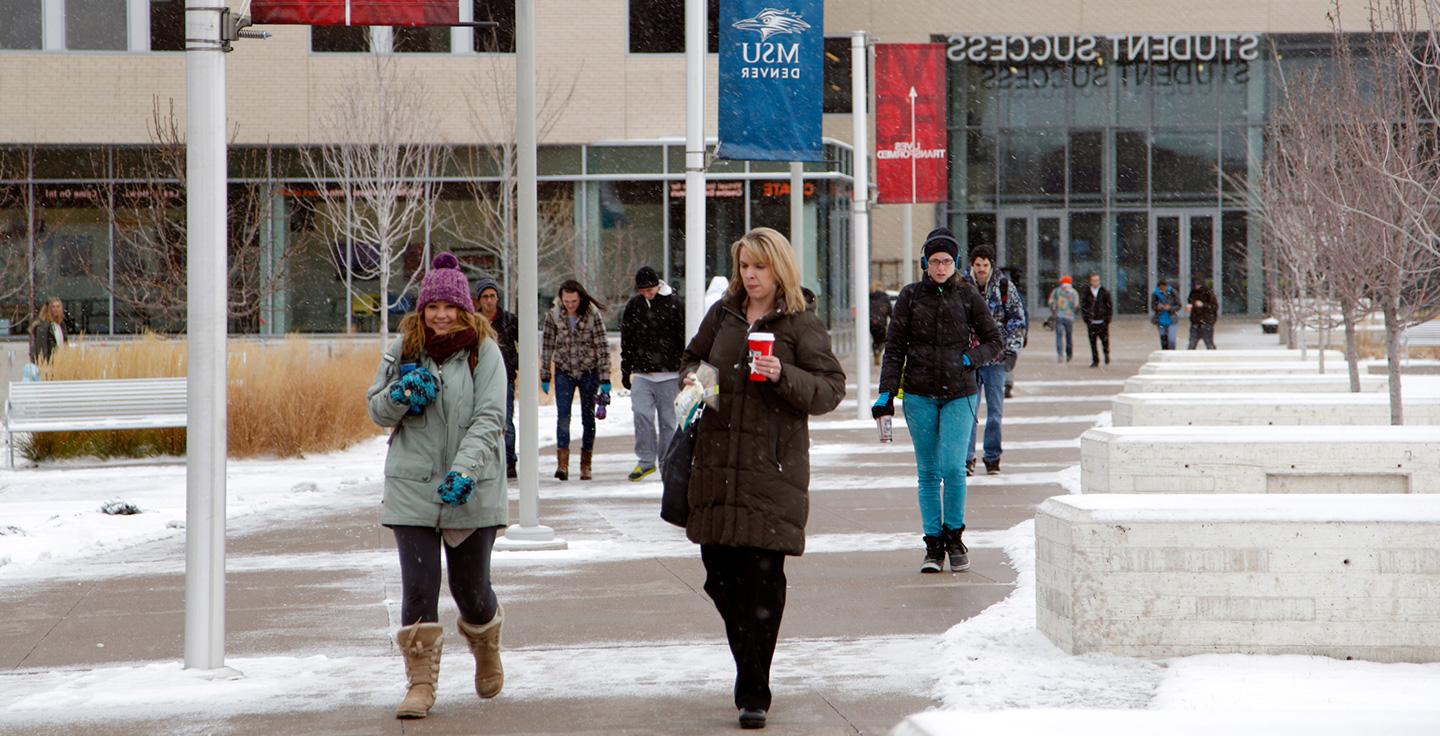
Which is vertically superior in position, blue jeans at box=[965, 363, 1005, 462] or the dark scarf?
the dark scarf

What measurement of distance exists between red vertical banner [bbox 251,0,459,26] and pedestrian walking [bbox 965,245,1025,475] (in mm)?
6393

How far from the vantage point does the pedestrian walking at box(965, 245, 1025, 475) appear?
1341 cm

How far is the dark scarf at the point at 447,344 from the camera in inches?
255

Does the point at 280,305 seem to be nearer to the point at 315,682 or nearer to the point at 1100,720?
the point at 315,682

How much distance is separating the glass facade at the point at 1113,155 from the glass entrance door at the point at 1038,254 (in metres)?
0.04

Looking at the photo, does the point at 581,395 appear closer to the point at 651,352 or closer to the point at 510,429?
the point at 510,429

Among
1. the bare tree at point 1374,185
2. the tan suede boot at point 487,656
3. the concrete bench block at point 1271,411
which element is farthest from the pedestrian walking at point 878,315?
the tan suede boot at point 487,656

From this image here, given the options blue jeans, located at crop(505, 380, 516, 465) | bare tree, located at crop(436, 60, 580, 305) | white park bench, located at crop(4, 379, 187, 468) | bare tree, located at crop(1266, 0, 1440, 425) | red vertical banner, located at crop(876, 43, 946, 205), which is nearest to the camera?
bare tree, located at crop(1266, 0, 1440, 425)

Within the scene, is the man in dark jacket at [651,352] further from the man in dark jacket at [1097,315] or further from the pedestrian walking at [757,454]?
the man in dark jacket at [1097,315]

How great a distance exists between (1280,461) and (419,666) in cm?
551

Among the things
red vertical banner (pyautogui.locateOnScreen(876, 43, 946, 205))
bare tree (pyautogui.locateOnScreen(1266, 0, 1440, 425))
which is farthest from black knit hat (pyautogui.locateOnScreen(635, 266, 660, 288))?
red vertical banner (pyautogui.locateOnScreen(876, 43, 946, 205))

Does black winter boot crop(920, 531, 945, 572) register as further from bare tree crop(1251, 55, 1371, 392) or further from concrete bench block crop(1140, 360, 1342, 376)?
concrete bench block crop(1140, 360, 1342, 376)

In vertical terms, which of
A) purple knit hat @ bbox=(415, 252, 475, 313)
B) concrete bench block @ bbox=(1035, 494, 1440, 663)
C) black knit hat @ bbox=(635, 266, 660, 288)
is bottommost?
concrete bench block @ bbox=(1035, 494, 1440, 663)

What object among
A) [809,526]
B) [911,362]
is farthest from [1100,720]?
[809,526]
